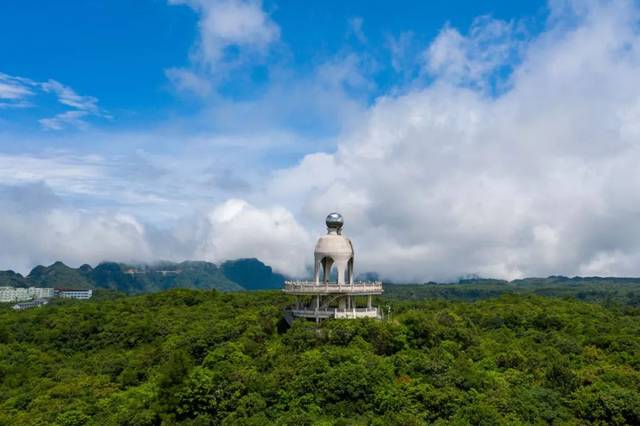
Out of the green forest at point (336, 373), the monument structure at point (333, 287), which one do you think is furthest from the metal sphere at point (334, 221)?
the green forest at point (336, 373)

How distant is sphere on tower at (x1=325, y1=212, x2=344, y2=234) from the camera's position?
48625 mm

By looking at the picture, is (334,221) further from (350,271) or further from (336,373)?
(336,373)

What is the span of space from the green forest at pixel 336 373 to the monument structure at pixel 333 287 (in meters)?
2.39

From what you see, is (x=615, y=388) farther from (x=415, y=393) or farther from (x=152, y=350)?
(x=152, y=350)

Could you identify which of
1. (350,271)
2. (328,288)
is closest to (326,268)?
(350,271)

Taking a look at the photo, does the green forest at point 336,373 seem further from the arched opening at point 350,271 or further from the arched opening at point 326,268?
the arched opening at point 350,271

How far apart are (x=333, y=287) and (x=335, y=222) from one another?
5743 mm

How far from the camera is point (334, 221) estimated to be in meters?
48.7

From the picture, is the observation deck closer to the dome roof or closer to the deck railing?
the deck railing

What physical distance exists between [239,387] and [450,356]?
599 inches

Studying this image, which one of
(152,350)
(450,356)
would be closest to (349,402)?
(450,356)

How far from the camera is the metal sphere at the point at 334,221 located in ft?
160

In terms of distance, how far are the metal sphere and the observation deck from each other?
5.17m

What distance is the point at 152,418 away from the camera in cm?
3497
